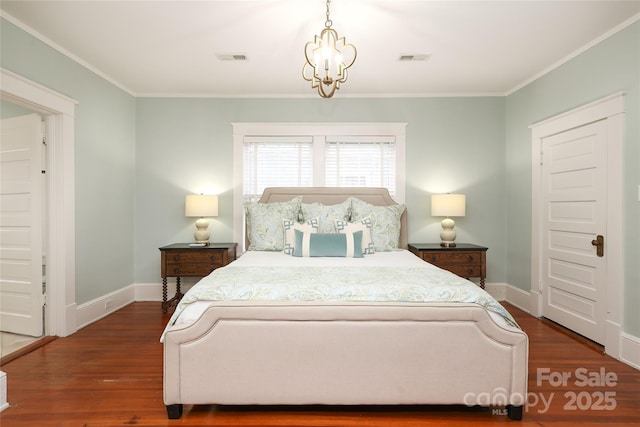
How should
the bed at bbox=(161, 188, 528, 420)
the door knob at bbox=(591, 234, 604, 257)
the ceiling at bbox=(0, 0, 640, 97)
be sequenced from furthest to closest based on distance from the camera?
the door knob at bbox=(591, 234, 604, 257) < the ceiling at bbox=(0, 0, 640, 97) < the bed at bbox=(161, 188, 528, 420)

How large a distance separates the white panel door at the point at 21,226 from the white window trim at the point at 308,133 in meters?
1.87

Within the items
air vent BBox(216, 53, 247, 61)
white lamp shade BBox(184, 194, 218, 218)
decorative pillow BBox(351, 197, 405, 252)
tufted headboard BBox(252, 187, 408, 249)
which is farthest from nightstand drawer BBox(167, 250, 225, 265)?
air vent BBox(216, 53, 247, 61)

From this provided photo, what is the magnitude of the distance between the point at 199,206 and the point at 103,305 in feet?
4.66

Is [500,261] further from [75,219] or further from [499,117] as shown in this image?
[75,219]

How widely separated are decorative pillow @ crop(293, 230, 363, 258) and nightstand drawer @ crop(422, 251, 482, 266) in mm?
1021

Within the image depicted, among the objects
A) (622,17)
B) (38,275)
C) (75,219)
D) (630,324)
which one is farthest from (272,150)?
(630,324)

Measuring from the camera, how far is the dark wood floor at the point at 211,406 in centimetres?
189

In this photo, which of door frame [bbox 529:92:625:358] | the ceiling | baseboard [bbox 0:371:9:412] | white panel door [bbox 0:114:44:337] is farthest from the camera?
white panel door [bbox 0:114:44:337]

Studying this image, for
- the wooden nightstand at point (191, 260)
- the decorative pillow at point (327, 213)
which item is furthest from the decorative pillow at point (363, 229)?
the wooden nightstand at point (191, 260)

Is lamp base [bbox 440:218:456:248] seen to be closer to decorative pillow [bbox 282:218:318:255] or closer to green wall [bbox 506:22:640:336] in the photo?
green wall [bbox 506:22:640:336]

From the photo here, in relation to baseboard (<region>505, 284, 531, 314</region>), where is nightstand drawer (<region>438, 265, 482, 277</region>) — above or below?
above

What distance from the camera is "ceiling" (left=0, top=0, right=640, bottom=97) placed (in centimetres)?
245

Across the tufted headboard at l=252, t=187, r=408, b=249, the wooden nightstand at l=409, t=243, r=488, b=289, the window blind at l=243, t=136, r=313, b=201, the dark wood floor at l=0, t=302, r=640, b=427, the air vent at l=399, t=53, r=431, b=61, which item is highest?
the air vent at l=399, t=53, r=431, b=61

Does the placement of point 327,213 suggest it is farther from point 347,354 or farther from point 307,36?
point 347,354
